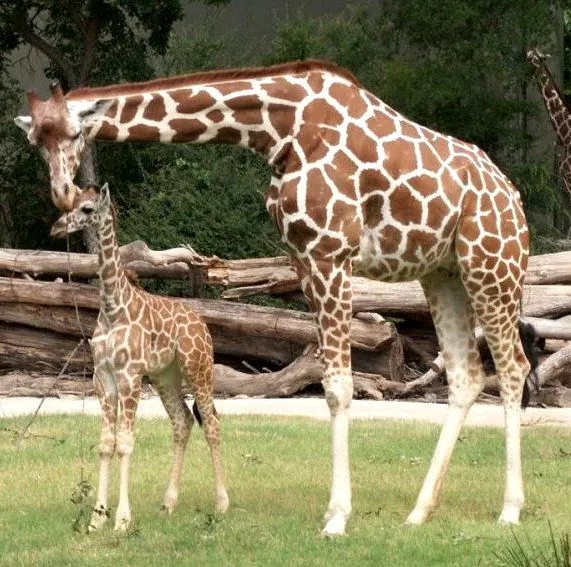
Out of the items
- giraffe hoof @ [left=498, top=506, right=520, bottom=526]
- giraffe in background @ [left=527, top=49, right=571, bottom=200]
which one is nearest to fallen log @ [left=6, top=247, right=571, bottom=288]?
giraffe in background @ [left=527, top=49, right=571, bottom=200]

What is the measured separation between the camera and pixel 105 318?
26.5 ft

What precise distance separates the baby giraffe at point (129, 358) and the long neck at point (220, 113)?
530 millimetres

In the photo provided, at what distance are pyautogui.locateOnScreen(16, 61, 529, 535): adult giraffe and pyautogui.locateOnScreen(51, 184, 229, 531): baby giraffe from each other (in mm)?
598

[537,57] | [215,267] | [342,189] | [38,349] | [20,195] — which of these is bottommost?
[20,195]

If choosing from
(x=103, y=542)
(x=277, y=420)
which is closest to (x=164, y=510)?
(x=103, y=542)

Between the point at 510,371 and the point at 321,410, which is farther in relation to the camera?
the point at 321,410

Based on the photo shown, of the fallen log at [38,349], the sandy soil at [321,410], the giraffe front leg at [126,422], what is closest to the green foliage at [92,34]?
the fallen log at [38,349]

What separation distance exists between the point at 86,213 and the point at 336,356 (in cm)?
172

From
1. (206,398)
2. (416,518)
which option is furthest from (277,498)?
(416,518)

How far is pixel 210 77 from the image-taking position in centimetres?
809

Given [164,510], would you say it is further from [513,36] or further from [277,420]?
[513,36]

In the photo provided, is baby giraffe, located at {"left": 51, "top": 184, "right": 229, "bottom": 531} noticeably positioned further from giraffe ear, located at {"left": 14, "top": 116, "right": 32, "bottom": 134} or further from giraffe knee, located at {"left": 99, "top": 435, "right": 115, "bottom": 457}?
giraffe ear, located at {"left": 14, "top": 116, "right": 32, "bottom": 134}

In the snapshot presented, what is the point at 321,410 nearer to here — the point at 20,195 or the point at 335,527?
the point at 335,527

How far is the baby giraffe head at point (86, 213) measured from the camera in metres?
7.89
